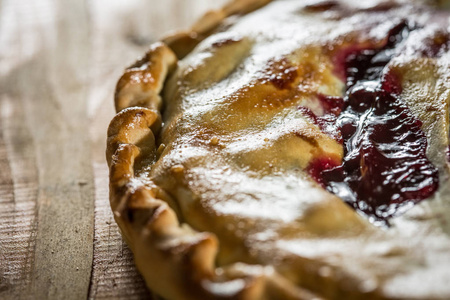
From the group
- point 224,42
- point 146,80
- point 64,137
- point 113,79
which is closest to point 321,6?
point 224,42

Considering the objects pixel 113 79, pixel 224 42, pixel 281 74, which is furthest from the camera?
pixel 113 79

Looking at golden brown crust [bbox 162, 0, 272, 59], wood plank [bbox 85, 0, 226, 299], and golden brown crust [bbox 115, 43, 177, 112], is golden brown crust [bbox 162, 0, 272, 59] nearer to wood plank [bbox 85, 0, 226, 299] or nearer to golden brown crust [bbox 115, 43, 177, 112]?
golden brown crust [bbox 115, 43, 177, 112]

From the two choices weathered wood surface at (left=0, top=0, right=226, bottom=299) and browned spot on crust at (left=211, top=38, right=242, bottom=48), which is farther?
browned spot on crust at (left=211, top=38, right=242, bottom=48)

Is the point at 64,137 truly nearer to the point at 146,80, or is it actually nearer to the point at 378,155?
the point at 146,80

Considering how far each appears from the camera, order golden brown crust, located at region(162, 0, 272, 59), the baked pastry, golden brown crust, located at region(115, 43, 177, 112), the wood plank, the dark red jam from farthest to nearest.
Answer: golden brown crust, located at region(162, 0, 272, 59) → golden brown crust, located at region(115, 43, 177, 112) → the wood plank → the dark red jam → the baked pastry

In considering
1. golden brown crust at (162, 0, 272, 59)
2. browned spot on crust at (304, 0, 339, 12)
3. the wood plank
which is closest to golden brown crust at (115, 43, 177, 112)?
golden brown crust at (162, 0, 272, 59)
